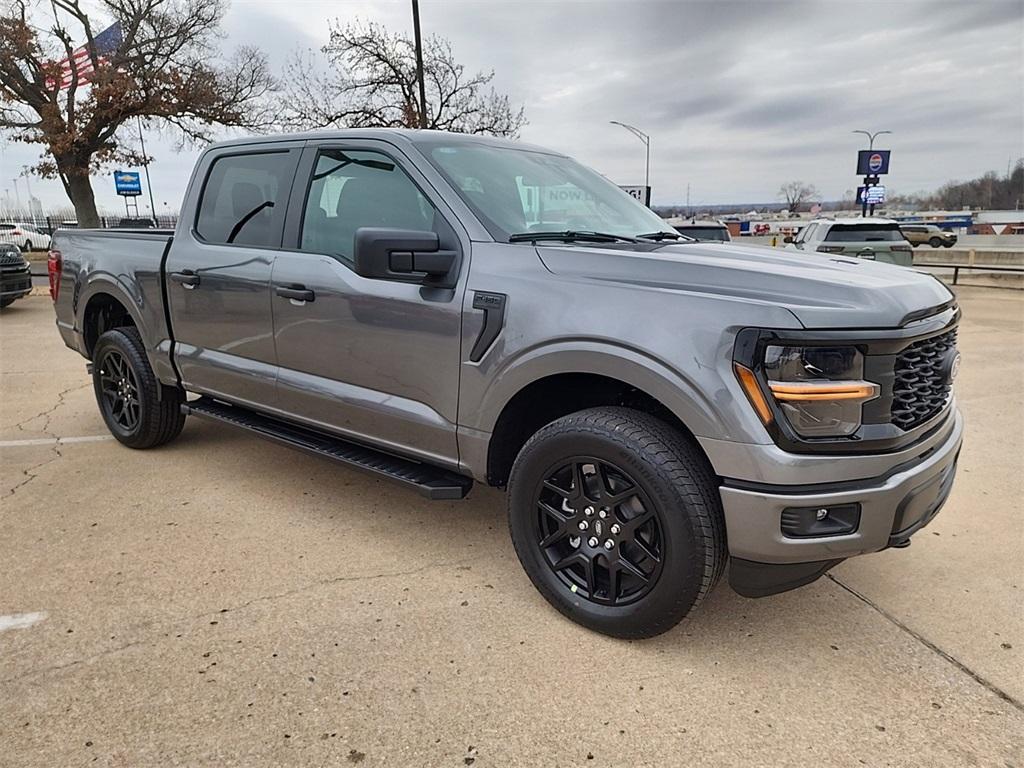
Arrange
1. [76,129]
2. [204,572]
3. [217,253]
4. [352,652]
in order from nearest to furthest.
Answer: [352,652] → [204,572] → [217,253] → [76,129]

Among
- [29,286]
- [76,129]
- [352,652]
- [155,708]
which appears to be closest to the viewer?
[155,708]

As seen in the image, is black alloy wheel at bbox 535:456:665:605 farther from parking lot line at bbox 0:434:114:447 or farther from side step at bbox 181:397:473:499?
parking lot line at bbox 0:434:114:447

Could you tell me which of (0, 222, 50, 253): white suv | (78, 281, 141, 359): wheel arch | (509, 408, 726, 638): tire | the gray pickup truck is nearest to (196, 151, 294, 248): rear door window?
the gray pickup truck

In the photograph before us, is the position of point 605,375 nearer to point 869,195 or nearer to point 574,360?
point 574,360

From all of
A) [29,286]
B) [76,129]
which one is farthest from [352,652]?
[76,129]

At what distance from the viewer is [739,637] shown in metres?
2.76

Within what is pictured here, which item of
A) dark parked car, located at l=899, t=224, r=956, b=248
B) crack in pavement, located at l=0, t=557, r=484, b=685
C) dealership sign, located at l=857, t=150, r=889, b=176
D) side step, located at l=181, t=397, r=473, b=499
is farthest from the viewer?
dealership sign, located at l=857, t=150, r=889, b=176

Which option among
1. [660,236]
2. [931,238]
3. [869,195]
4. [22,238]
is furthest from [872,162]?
[660,236]

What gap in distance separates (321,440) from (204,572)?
849 mm

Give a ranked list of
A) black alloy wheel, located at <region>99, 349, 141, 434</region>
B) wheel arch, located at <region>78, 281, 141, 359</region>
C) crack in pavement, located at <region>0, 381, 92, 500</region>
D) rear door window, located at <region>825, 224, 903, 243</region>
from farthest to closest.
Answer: rear door window, located at <region>825, 224, 903, 243</region> < wheel arch, located at <region>78, 281, 141, 359</region> < black alloy wheel, located at <region>99, 349, 141, 434</region> < crack in pavement, located at <region>0, 381, 92, 500</region>

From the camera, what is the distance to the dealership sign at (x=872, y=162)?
162ft

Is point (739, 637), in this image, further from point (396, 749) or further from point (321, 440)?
point (321, 440)

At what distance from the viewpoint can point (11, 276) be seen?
12156mm

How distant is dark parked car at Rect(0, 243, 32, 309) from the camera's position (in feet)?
39.6
